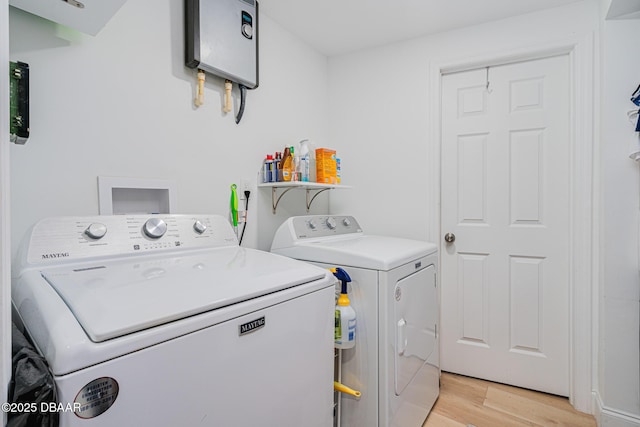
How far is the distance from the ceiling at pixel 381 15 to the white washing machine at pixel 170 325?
4.86ft

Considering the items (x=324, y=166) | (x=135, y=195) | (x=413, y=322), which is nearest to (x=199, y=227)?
(x=135, y=195)

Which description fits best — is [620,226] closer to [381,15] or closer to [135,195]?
[381,15]

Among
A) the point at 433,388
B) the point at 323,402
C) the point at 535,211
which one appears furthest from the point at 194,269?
the point at 535,211

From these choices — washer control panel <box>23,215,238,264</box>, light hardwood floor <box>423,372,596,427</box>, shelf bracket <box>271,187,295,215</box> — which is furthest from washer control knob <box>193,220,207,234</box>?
light hardwood floor <box>423,372,596,427</box>

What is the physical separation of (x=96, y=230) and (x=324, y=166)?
132 centimetres

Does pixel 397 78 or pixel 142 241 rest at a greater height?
pixel 397 78

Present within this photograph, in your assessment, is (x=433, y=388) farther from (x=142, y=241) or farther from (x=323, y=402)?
(x=142, y=241)

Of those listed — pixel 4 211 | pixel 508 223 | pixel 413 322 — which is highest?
pixel 4 211

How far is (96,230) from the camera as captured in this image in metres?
1.15

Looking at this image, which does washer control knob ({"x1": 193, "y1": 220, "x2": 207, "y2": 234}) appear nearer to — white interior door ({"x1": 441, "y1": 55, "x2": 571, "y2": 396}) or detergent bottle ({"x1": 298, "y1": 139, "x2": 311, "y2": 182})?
detergent bottle ({"x1": 298, "y1": 139, "x2": 311, "y2": 182})

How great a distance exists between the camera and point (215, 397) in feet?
2.76

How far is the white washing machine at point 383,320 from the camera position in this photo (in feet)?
4.81

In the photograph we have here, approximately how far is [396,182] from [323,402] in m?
1.64

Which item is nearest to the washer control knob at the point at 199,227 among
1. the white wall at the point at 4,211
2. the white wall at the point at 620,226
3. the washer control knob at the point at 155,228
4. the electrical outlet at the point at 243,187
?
the washer control knob at the point at 155,228
